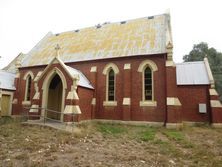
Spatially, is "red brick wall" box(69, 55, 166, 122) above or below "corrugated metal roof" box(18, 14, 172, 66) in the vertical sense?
below

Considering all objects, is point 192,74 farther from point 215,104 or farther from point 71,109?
point 71,109

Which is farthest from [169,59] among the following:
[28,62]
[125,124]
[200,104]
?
[28,62]

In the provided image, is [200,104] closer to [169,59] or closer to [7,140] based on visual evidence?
[169,59]

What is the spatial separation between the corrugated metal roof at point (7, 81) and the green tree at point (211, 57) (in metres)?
37.7

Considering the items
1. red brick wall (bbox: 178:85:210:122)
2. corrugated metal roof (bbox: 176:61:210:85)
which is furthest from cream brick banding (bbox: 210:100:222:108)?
corrugated metal roof (bbox: 176:61:210:85)

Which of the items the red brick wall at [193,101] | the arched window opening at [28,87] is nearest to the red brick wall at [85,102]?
the arched window opening at [28,87]

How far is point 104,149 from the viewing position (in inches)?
351

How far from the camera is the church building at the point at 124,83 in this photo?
15.2 m

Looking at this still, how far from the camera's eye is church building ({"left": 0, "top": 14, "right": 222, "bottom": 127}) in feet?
49.9

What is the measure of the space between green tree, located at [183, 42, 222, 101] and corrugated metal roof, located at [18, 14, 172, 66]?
25045 millimetres

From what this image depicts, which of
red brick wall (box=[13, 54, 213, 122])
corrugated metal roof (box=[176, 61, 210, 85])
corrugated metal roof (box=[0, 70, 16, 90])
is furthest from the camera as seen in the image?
corrugated metal roof (box=[0, 70, 16, 90])

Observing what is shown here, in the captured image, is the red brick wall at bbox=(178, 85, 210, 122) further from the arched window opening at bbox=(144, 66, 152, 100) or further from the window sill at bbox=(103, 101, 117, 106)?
the window sill at bbox=(103, 101, 117, 106)

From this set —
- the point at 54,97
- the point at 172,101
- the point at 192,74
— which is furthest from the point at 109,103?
the point at 192,74

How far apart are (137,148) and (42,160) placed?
4720 millimetres
